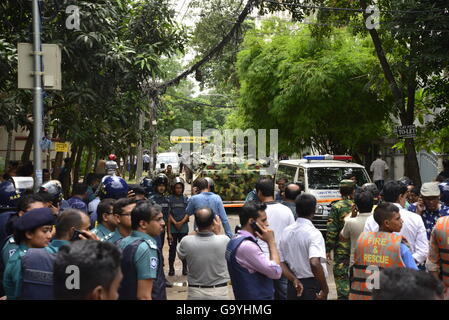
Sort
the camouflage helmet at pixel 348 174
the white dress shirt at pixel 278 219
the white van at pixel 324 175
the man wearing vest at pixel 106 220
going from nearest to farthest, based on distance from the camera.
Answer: the man wearing vest at pixel 106 220
the white dress shirt at pixel 278 219
the white van at pixel 324 175
the camouflage helmet at pixel 348 174

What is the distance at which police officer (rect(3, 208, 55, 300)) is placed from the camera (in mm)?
4090

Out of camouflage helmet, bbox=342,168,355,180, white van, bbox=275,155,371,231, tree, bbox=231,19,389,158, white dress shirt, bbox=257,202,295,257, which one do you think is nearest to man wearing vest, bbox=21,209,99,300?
white dress shirt, bbox=257,202,295,257

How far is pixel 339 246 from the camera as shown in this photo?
6.28m

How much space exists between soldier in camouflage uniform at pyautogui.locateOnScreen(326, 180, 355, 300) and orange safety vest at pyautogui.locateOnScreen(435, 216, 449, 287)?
1218mm

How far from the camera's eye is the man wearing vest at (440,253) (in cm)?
504

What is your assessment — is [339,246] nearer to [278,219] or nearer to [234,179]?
[278,219]

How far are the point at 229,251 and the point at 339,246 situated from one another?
1942 millimetres

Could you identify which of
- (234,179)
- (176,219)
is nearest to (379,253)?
(176,219)

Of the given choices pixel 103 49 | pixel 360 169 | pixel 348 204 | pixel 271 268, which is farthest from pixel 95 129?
pixel 271 268

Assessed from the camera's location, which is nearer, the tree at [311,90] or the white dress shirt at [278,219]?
the white dress shirt at [278,219]

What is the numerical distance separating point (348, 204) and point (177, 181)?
3.88 m

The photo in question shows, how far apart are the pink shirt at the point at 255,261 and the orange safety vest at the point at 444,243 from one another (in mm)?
1550

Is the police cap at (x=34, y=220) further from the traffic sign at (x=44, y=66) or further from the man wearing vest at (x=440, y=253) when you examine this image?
the traffic sign at (x=44, y=66)

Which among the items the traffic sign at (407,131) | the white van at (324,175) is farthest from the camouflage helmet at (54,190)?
the traffic sign at (407,131)
